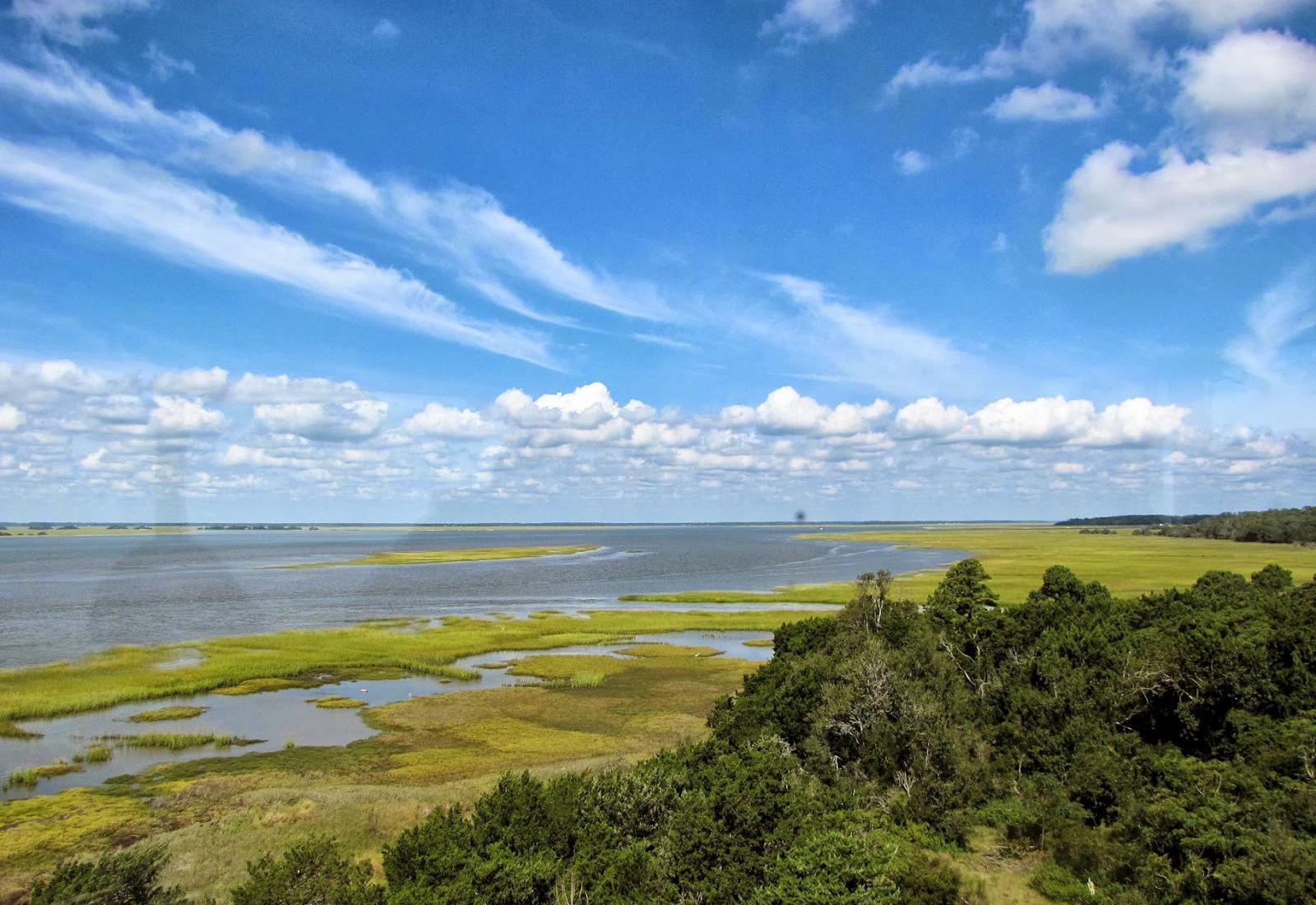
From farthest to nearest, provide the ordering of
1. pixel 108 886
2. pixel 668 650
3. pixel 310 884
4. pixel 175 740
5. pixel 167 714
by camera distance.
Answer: pixel 668 650
pixel 167 714
pixel 175 740
pixel 108 886
pixel 310 884

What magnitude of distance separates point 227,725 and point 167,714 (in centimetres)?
458

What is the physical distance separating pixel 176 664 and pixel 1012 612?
2254 inches

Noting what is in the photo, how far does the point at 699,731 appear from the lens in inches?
1626

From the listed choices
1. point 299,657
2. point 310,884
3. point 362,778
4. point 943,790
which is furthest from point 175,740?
point 943,790

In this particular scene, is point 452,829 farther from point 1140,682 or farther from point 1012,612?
point 1012,612

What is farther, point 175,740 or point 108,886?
point 175,740

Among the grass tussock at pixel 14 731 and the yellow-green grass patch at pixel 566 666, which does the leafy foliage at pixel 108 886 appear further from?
the yellow-green grass patch at pixel 566 666

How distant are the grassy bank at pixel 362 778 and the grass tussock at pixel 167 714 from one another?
953cm

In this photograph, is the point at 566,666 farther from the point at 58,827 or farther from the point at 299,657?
the point at 58,827

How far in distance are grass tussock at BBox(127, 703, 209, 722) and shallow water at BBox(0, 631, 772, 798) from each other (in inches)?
18.1

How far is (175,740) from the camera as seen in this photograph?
1519 inches

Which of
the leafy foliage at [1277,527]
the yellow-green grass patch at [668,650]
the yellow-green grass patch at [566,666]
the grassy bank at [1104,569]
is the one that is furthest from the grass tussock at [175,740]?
the leafy foliage at [1277,527]

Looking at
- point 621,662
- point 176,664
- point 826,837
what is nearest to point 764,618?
point 621,662

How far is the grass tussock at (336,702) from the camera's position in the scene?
46719 mm
